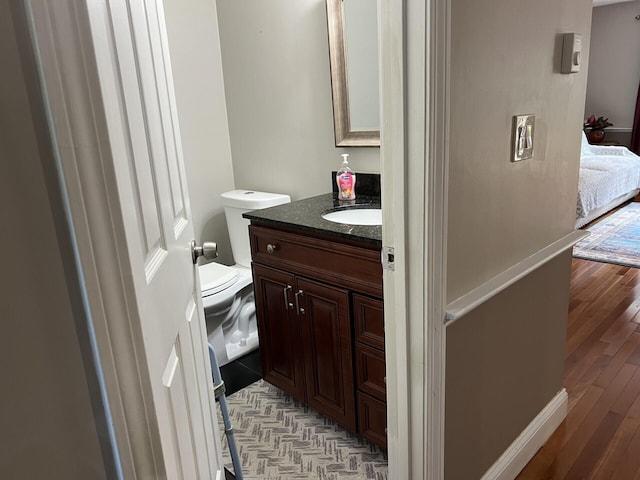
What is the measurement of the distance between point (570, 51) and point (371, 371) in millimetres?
1190

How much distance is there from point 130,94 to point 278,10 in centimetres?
180

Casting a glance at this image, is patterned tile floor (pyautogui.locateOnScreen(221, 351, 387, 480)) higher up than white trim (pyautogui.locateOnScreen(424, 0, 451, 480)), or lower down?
lower down

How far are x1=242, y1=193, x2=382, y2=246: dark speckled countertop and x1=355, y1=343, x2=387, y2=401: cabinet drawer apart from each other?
393 mm

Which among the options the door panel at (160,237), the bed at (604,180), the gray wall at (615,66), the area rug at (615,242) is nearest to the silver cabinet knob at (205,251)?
the door panel at (160,237)

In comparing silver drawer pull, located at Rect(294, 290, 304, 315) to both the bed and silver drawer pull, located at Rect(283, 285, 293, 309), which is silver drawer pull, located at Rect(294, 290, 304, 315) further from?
the bed

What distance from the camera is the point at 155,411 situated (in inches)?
25.7

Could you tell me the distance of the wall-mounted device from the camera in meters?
1.42

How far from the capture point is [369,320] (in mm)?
1593

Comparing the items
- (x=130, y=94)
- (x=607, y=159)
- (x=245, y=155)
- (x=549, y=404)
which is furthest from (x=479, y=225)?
(x=607, y=159)

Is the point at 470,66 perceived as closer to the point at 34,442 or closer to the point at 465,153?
the point at 465,153

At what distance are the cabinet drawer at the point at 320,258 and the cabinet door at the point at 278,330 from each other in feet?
0.22

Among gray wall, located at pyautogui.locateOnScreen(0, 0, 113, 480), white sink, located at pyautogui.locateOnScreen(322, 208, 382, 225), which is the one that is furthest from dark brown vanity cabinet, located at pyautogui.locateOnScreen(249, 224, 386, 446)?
gray wall, located at pyautogui.locateOnScreen(0, 0, 113, 480)

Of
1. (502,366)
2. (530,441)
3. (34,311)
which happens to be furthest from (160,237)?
(530,441)

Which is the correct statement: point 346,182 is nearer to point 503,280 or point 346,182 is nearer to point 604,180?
point 503,280
